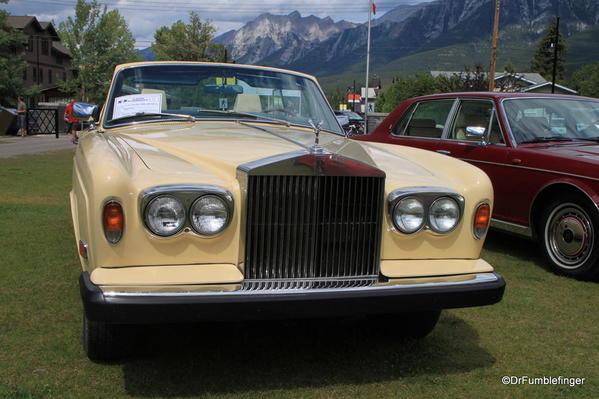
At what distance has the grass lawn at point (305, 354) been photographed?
3086 millimetres

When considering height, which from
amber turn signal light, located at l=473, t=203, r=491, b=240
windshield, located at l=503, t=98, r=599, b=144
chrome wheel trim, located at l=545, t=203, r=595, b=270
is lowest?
chrome wheel trim, located at l=545, t=203, r=595, b=270

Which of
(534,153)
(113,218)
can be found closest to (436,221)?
(113,218)

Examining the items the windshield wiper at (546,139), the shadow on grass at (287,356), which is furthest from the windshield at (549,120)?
the shadow on grass at (287,356)

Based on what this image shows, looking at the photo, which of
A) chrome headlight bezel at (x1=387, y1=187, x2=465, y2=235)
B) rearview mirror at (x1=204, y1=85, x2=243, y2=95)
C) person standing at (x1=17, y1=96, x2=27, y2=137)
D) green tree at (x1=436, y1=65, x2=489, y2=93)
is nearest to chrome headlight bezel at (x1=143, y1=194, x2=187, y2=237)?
chrome headlight bezel at (x1=387, y1=187, x2=465, y2=235)

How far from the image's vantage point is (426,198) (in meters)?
3.16

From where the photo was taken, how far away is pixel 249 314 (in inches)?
107

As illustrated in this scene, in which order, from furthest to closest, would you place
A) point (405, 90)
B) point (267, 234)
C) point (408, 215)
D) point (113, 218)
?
point (405, 90) → point (408, 215) → point (267, 234) → point (113, 218)

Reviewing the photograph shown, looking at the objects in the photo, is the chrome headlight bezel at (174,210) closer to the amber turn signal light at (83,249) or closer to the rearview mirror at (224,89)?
the amber turn signal light at (83,249)

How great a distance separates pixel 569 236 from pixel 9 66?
1658 inches

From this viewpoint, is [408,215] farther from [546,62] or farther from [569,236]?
[546,62]

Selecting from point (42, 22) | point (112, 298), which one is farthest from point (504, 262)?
point (42, 22)

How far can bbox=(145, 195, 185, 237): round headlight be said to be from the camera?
9.07ft

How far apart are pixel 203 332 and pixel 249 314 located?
47.6 inches

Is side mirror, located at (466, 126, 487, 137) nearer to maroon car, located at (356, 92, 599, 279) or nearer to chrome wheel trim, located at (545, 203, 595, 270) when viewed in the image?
maroon car, located at (356, 92, 599, 279)
